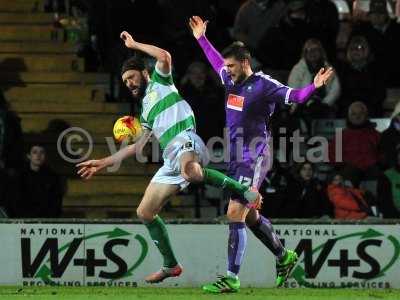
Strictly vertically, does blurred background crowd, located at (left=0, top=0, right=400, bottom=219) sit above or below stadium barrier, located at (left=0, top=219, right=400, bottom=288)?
above

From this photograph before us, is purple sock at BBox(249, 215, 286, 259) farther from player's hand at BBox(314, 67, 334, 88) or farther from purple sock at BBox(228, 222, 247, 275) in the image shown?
player's hand at BBox(314, 67, 334, 88)

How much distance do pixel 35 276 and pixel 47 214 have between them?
1.76 meters

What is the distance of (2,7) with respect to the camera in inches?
714

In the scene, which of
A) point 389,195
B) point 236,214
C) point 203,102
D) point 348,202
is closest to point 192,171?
point 236,214

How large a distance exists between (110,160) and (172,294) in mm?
1381

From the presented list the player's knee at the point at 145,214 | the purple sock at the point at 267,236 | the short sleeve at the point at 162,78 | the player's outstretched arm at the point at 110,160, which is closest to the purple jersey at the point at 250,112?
the short sleeve at the point at 162,78

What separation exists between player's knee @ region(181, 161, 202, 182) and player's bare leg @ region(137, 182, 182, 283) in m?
0.31

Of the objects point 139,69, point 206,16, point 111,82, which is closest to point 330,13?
point 206,16

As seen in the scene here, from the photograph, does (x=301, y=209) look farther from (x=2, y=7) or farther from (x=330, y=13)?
(x=2, y=7)

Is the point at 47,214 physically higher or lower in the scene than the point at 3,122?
lower

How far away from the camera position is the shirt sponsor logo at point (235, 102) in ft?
39.7

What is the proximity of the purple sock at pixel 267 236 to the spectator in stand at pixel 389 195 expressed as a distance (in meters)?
3.05

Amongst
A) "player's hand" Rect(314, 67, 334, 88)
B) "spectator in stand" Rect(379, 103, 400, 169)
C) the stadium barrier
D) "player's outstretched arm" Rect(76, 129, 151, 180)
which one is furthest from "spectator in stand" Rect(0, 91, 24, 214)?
"player's hand" Rect(314, 67, 334, 88)

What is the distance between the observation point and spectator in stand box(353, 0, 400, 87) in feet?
56.3
